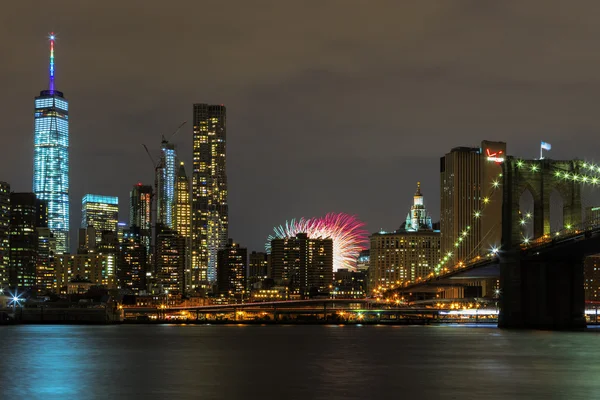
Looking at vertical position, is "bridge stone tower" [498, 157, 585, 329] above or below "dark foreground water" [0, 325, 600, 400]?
above

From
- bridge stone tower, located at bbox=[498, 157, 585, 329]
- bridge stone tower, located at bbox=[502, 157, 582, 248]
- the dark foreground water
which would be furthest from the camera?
bridge stone tower, located at bbox=[502, 157, 582, 248]

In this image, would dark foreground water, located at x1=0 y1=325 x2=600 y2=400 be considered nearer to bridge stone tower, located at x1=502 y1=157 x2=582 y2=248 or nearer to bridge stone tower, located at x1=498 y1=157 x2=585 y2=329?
bridge stone tower, located at x1=498 y1=157 x2=585 y2=329

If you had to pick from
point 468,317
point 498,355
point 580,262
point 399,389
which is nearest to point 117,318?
point 468,317

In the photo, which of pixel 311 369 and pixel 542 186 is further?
pixel 542 186

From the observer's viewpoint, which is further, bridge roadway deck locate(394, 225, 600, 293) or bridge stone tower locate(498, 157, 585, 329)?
bridge stone tower locate(498, 157, 585, 329)

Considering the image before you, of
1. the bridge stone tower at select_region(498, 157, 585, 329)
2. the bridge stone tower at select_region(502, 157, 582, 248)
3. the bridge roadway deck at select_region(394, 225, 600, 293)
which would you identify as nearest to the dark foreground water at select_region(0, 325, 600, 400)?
the bridge stone tower at select_region(498, 157, 585, 329)

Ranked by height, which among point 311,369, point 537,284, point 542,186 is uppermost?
point 542,186

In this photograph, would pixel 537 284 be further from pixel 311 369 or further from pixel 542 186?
pixel 311 369

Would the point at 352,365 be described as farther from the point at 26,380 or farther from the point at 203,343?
the point at 203,343

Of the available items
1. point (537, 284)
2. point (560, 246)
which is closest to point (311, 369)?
point (560, 246)
